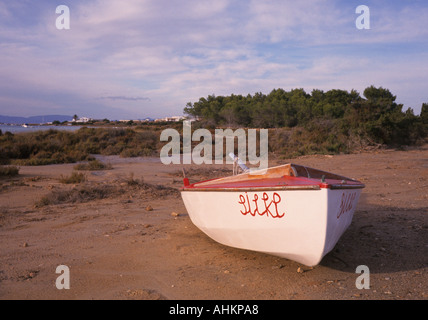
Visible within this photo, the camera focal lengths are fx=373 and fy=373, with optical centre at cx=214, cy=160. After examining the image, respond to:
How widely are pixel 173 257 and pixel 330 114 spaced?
2945cm

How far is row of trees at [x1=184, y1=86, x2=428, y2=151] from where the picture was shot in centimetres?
2125

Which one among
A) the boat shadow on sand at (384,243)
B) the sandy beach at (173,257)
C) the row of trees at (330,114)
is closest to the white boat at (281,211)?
the sandy beach at (173,257)

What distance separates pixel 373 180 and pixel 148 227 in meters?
7.56

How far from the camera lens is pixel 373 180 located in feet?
36.4

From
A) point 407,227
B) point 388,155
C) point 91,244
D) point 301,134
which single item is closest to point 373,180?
point 407,227

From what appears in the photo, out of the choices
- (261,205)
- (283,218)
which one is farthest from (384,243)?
(261,205)

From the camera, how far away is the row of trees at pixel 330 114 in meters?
21.2

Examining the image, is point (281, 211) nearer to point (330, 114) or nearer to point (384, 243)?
point (384, 243)

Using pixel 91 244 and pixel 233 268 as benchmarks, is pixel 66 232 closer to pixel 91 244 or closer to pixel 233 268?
pixel 91 244

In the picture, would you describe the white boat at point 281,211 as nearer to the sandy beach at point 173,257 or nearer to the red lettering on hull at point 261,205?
the red lettering on hull at point 261,205

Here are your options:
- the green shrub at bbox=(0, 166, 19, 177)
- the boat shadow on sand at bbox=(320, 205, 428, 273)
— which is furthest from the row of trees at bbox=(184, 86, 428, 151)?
the green shrub at bbox=(0, 166, 19, 177)

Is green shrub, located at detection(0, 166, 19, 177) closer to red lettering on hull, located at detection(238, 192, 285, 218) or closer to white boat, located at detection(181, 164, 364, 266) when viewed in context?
white boat, located at detection(181, 164, 364, 266)

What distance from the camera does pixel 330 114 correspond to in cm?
3195

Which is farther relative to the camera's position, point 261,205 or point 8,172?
point 8,172
